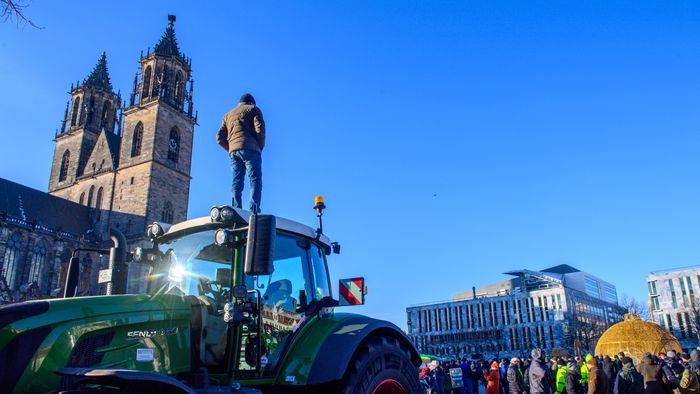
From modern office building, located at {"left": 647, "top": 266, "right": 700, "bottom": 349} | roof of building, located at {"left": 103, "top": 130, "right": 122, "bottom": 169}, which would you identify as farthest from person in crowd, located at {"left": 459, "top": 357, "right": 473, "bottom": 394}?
modern office building, located at {"left": 647, "top": 266, "right": 700, "bottom": 349}

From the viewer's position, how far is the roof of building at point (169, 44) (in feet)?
164

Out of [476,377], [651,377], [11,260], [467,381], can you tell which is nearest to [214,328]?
[651,377]

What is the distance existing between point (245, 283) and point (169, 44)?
52.4 metres

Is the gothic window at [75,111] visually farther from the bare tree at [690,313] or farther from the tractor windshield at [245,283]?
the bare tree at [690,313]

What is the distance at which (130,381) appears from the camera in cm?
293

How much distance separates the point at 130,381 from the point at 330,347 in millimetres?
1975

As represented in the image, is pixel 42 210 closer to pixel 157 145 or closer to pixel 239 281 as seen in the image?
pixel 157 145

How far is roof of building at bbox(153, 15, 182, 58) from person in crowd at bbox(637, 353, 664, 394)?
49760mm

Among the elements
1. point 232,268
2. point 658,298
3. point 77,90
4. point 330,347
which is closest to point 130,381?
point 232,268

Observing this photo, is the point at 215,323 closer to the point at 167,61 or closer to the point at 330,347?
the point at 330,347

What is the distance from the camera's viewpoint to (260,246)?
3.74m

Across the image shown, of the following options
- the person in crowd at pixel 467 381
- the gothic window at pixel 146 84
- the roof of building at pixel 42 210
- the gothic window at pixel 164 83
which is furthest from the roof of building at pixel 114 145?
the person in crowd at pixel 467 381

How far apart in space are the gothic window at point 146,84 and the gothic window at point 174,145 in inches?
169

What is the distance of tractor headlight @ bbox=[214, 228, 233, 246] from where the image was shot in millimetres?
4238
